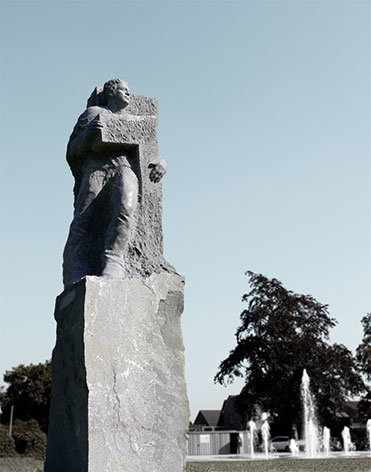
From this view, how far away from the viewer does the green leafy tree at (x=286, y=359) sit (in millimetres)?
32281

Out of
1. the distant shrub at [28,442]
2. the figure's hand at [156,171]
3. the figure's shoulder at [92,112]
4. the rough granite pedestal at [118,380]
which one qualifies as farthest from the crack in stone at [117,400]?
the distant shrub at [28,442]

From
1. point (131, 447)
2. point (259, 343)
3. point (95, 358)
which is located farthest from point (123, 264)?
point (259, 343)

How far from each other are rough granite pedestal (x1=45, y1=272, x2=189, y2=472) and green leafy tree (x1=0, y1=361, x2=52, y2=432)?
122 feet

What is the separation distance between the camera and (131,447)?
12.9ft

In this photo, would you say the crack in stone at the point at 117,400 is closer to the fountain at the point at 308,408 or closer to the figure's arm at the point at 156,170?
the figure's arm at the point at 156,170

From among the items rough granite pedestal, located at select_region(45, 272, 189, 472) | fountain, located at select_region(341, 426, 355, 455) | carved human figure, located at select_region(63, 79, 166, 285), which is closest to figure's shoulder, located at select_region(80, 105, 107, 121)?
carved human figure, located at select_region(63, 79, 166, 285)

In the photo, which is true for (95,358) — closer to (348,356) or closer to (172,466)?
(172,466)

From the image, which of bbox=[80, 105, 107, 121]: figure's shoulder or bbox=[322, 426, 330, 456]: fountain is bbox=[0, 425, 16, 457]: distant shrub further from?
bbox=[80, 105, 107, 121]: figure's shoulder

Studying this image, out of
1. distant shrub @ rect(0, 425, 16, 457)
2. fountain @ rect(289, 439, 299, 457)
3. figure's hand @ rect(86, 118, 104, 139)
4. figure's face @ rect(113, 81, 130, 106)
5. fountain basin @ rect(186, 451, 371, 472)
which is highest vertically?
figure's face @ rect(113, 81, 130, 106)

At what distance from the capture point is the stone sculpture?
391 cm

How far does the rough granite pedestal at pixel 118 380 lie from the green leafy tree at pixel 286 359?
29.1 metres

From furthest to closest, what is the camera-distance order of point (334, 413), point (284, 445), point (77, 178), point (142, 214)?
point (284, 445) → point (334, 413) → point (77, 178) → point (142, 214)

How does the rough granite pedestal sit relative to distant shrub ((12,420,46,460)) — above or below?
above

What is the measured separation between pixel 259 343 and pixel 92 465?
100 ft
